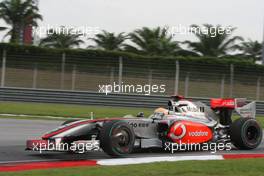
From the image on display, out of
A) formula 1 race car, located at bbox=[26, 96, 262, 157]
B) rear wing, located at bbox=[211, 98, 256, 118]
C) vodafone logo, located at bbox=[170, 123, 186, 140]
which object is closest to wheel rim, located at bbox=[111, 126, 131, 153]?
formula 1 race car, located at bbox=[26, 96, 262, 157]

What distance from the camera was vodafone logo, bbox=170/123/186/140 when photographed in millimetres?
10828

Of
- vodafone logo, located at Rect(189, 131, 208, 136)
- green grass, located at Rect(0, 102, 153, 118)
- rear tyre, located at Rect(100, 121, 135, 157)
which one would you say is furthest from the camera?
green grass, located at Rect(0, 102, 153, 118)

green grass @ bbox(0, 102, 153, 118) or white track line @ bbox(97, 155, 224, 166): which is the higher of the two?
green grass @ bbox(0, 102, 153, 118)

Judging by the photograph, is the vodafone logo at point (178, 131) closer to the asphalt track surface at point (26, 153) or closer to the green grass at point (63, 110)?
the asphalt track surface at point (26, 153)

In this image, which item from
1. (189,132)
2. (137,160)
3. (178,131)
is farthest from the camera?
(189,132)

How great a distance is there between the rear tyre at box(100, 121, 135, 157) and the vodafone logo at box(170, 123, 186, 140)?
105cm

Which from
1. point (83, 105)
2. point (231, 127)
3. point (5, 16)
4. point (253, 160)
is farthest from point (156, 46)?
point (253, 160)

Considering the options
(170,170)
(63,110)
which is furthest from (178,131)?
(63,110)

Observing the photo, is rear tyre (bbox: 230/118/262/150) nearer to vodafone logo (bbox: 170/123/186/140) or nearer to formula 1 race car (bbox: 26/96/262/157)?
formula 1 race car (bbox: 26/96/262/157)

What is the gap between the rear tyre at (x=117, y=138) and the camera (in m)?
9.66

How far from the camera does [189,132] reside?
11.1 metres

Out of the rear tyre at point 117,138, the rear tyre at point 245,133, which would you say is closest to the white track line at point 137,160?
the rear tyre at point 117,138

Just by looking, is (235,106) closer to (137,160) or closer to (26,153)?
(137,160)

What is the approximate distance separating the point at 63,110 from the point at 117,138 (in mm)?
13577
